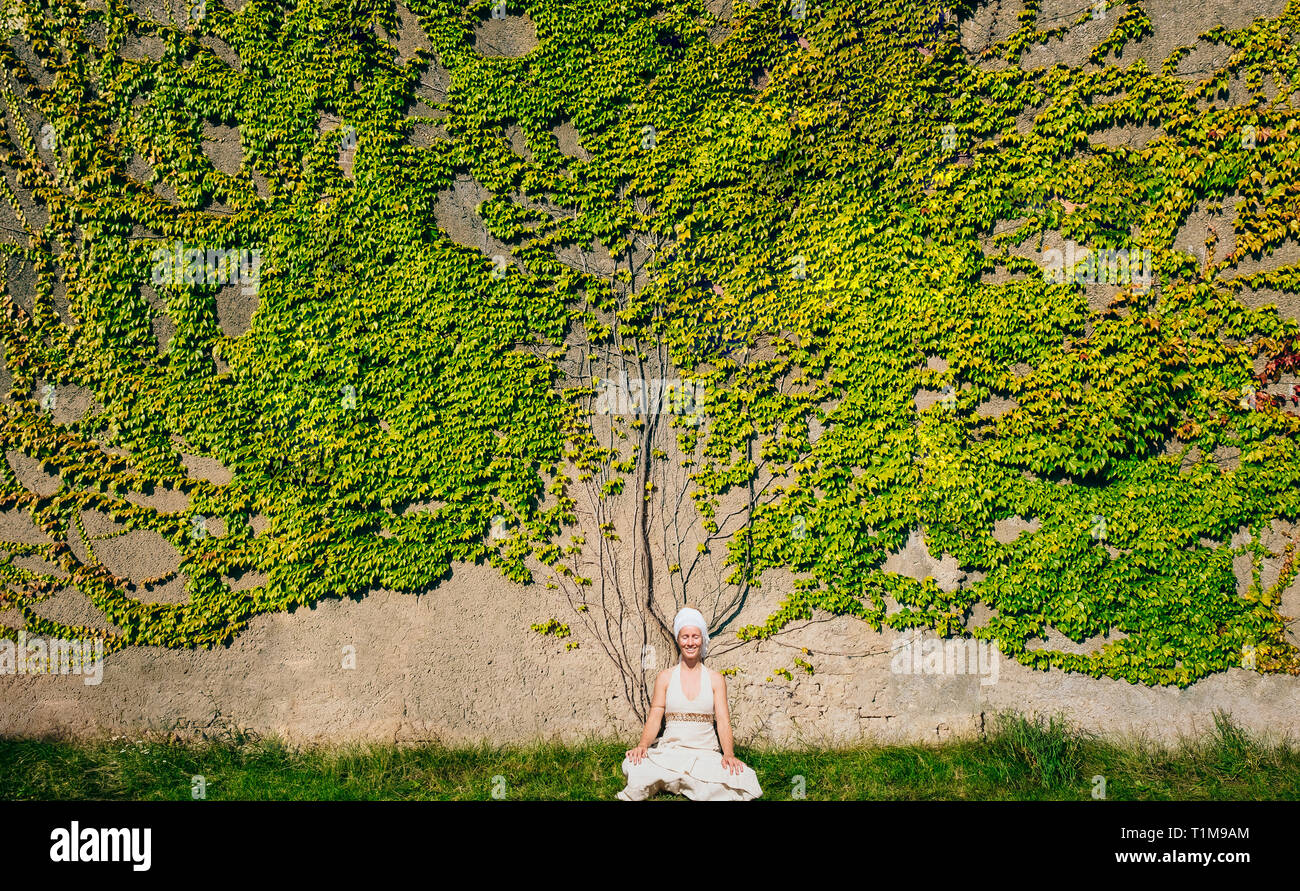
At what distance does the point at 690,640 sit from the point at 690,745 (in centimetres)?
66

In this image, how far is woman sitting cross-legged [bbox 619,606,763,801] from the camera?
4039mm

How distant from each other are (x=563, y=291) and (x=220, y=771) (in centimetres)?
485

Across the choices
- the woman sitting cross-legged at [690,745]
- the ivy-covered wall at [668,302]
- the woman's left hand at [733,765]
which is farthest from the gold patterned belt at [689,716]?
the ivy-covered wall at [668,302]

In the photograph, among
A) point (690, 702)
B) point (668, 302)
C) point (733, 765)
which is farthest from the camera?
point (668, 302)

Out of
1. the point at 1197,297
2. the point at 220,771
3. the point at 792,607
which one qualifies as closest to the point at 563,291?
the point at 792,607

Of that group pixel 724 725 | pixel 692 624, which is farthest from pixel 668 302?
pixel 724 725

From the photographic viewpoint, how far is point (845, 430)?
5.74 metres

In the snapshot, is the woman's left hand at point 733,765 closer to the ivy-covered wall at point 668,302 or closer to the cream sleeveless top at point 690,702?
the cream sleeveless top at point 690,702

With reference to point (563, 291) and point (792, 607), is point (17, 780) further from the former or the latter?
point (792, 607)

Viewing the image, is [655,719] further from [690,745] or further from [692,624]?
[692,624]

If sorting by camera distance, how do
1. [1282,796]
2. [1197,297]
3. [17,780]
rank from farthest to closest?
[1197,297] → [17,780] → [1282,796]

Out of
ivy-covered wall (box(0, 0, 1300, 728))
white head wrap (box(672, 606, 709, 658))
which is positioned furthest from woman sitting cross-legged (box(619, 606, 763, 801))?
ivy-covered wall (box(0, 0, 1300, 728))

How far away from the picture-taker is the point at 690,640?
4184mm

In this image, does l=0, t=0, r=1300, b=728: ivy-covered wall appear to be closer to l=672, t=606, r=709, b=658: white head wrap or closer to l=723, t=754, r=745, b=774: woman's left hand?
l=672, t=606, r=709, b=658: white head wrap
